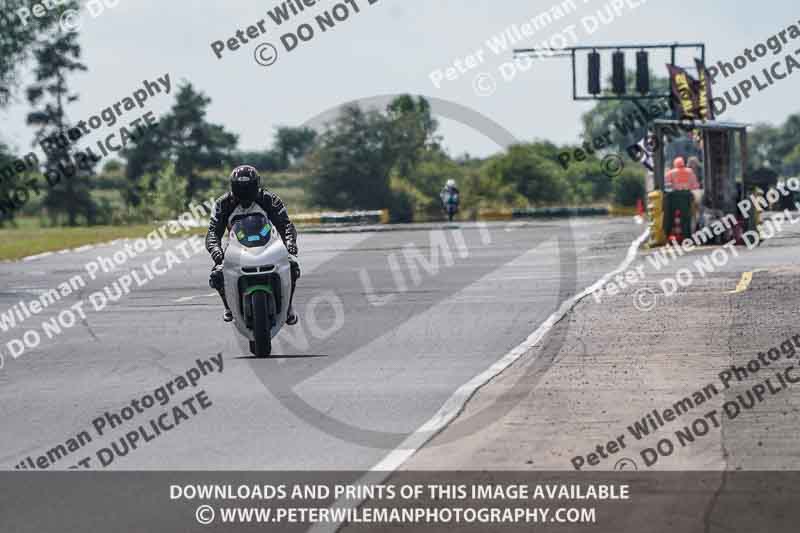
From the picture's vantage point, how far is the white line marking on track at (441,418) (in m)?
8.88

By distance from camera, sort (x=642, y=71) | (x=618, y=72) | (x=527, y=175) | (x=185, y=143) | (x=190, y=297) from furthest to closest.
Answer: (x=185, y=143), (x=527, y=175), (x=618, y=72), (x=642, y=71), (x=190, y=297)

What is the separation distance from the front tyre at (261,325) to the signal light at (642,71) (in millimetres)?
47162

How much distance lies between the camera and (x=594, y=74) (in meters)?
61.9

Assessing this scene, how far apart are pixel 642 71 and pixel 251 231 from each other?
157ft

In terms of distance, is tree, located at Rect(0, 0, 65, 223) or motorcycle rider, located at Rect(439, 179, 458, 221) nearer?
tree, located at Rect(0, 0, 65, 223)

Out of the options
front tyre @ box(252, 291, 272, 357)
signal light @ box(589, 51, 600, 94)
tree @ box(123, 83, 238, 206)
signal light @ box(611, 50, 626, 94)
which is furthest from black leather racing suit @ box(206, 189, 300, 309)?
tree @ box(123, 83, 238, 206)

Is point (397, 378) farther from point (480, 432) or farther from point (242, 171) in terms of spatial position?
point (480, 432)

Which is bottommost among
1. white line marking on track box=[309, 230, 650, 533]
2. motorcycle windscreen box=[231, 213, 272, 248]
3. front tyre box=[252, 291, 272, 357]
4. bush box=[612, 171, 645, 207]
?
bush box=[612, 171, 645, 207]

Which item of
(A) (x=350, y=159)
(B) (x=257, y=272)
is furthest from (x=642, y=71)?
(B) (x=257, y=272)

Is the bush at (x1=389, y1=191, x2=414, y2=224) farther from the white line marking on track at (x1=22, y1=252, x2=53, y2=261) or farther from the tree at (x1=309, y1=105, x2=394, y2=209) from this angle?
the white line marking on track at (x1=22, y1=252, x2=53, y2=261)

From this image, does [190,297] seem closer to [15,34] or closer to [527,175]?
[15,34]

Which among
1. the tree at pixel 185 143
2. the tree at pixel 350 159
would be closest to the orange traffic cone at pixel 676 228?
the tree at pixel 350 159

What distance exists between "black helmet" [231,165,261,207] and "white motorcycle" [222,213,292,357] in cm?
19

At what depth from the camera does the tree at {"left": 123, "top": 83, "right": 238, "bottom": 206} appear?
419ft
